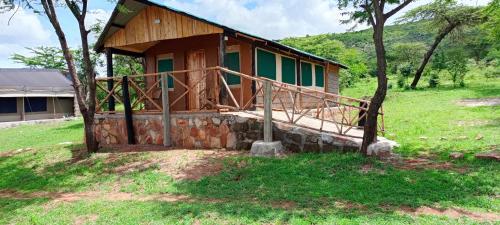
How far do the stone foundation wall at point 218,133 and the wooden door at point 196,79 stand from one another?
2364mm

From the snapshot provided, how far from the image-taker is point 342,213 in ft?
15.2

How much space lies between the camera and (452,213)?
4574 mm

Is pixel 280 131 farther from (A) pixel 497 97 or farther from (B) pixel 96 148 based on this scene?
(A) pixel 497 97

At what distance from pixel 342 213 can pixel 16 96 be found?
28.1 metres

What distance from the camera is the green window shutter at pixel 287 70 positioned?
13219 mm

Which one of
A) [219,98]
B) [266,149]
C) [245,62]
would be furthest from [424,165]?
[245,62]

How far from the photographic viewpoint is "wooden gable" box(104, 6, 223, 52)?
1029 centimetres

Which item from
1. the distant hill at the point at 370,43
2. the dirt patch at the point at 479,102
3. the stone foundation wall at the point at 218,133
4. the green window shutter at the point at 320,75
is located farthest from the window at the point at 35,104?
the dirt patch at the point at 479,102

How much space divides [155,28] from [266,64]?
140 inches

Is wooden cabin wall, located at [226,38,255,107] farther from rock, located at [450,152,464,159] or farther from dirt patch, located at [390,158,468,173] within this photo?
rock, located at [450,152,464,159]

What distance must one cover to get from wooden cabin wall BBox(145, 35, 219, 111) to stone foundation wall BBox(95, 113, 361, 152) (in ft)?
6.08

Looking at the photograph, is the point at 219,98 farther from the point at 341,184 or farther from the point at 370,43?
the point at 370,43

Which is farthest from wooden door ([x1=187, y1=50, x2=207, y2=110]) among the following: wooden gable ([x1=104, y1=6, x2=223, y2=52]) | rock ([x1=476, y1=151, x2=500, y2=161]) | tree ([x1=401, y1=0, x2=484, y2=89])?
tree ([x1=401, y1=0, x2=484, y2=89])

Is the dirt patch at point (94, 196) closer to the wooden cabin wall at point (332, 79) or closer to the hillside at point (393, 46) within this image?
the wooden cabin wall at point (332, 79)
